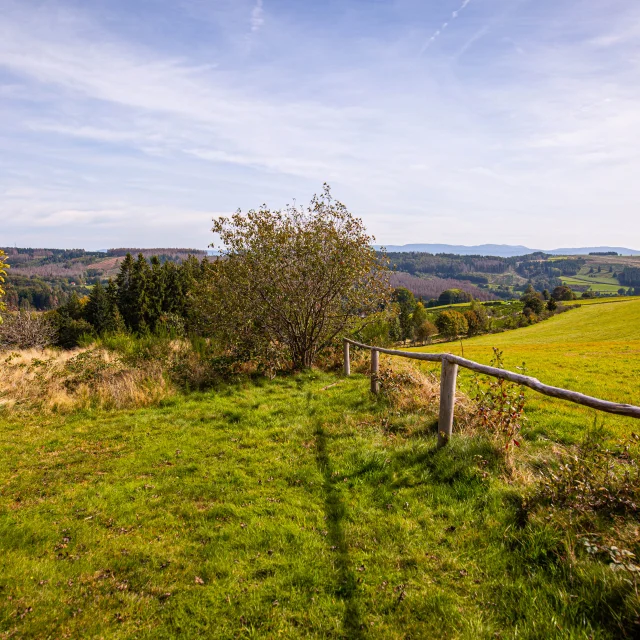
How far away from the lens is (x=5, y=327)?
26.3 metres

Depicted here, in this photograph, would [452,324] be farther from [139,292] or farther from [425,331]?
[139,292]

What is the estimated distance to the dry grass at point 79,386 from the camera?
8.38 metres

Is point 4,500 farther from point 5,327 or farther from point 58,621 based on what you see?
point 5,327

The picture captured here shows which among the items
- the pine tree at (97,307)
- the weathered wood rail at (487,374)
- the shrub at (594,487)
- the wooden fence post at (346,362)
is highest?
the weathered wood rail at (487,374)

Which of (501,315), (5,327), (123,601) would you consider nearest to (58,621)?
(123,601)

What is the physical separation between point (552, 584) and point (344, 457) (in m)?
3.04

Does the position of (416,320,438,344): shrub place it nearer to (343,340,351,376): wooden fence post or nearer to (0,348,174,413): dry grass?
(343,340,351,376): wooden fence post

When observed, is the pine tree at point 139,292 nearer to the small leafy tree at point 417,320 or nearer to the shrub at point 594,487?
the shrub at point 594,487

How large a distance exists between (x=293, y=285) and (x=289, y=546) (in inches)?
332

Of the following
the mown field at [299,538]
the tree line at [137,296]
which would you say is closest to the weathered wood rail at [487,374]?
the mown field at [299,538]

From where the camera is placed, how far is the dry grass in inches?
330

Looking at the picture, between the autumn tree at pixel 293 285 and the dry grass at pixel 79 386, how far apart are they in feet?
9.93

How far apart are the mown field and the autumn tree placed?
17.3 ft

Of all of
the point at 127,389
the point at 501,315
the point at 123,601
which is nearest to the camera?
the point at 123,601
